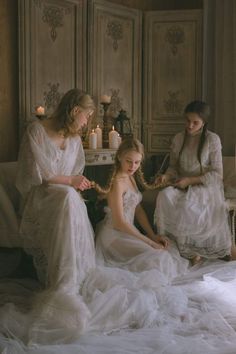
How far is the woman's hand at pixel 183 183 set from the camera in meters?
3.70

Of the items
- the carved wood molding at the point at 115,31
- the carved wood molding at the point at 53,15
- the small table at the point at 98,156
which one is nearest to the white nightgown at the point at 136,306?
the small table at the point at 98,156

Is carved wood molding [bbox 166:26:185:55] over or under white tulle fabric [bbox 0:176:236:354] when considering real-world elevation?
over

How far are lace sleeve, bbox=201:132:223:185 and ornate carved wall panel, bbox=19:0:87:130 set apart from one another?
1321 mm

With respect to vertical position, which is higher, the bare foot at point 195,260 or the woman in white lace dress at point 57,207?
the woman in white lace dress at point 57,207

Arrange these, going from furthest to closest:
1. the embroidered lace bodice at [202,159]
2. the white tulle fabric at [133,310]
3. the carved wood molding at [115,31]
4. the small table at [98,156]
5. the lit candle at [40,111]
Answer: the carved wood molding at [115,31] → the small table at [98,156] → the lit candle at [40,111] → the embroidered lace bodice at [202,159] → the white tulle fabric at [133,310]

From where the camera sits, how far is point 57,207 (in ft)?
9.35

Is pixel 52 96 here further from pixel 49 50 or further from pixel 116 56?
pixel 116 56

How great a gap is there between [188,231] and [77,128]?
1.09 metres

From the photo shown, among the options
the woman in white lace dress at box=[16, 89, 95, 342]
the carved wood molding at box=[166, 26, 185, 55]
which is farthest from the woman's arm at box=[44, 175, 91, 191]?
the carved wood molding at box=[166, 26, 185, 55]

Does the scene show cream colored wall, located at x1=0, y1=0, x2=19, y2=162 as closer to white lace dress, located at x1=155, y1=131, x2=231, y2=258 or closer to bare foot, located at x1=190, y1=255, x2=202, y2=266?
white lace dress, located at x1=155, y1=131, x2=231, y2=258

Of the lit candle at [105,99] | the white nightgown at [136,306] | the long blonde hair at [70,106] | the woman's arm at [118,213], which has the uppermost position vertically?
the lit candle at [105,99]

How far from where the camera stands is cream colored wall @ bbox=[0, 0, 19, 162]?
4.00 m

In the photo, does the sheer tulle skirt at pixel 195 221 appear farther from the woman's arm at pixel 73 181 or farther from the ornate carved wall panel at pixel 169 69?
the ornate carved wall panel at pixel 169 69

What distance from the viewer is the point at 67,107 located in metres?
3.02
